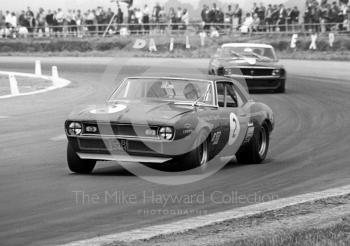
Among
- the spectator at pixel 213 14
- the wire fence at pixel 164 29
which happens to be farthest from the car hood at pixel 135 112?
the spectator at pixel 213 14

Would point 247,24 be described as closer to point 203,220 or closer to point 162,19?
point 162,19

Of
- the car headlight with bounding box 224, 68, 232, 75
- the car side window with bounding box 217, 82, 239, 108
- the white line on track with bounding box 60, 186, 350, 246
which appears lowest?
the car headlight with bounding box 224, 68, 232, 75

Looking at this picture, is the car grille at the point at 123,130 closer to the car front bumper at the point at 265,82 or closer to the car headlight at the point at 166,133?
the car headlight at the point at 166,133

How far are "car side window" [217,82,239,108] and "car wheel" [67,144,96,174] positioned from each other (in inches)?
72.9

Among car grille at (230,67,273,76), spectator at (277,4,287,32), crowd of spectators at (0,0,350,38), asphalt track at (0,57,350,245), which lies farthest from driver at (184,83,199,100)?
spectator at (277,4,287,32)

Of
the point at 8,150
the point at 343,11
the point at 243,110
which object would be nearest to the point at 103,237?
the point at 243,110

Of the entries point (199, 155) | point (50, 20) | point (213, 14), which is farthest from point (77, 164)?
point (50, 20)

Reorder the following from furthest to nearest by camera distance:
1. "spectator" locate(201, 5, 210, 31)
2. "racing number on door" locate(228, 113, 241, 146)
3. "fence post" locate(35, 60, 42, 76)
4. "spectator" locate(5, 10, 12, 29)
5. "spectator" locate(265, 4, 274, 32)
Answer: "spectator" locate(5, 10, 12, 29)
"spectator" locate(201, 5, 210, 31)
"spectator" locate(265, 4, 274, 32)
"fence post" locate(35, 60, 42, 76)
"racing number on door" locate(228, 113, 241, 146)

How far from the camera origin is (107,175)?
9.52m

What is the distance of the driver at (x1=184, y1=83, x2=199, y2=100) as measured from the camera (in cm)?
1018

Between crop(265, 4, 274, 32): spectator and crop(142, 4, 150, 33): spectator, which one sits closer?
crop(265, 4, 274, 32): spectator

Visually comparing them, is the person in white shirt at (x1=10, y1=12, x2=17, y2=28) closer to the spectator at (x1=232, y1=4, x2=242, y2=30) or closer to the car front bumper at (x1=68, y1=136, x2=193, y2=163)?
the spectator at (x1=232, y1=4, x2=242, y2=30)

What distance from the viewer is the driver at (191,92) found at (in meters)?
10.2

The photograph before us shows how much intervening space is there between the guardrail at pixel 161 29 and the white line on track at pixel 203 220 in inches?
1017
